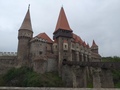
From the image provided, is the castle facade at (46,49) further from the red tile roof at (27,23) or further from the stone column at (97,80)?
the stone column at (97,80)

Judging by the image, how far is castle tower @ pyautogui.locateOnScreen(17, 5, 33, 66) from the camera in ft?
138

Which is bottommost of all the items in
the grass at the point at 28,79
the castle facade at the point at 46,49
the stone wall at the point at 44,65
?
the grass at the point at 28,79

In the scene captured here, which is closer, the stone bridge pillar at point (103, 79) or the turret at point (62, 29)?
the stone bridge pillar at point (103, 79)

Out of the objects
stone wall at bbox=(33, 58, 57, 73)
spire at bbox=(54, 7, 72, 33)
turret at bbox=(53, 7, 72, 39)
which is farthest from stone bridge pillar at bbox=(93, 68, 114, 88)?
spire at bbox=(54, 7, 72, 33)

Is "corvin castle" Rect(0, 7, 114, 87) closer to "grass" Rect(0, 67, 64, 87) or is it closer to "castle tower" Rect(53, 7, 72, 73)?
"castle tower" Rect(53, 7, 72, 73)

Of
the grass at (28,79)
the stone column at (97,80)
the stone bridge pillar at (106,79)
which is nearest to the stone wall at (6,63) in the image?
the grass at (28,79)

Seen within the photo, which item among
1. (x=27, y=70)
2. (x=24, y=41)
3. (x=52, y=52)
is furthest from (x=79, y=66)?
(x=24, y=41)

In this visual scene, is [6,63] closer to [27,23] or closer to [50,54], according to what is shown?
[50,54]

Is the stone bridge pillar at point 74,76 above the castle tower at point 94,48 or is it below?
below

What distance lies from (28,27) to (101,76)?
2236 cm

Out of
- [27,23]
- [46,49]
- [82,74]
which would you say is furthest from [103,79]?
[27,23]

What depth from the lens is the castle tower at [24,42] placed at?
1655 inches

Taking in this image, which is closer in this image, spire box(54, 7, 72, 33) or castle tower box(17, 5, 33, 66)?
castle tower box(17, 5, 33, 66)

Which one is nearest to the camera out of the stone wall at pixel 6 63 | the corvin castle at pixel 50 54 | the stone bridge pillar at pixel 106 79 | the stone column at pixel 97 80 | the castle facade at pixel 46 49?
the stone bridge pillar at pixel 106 79
